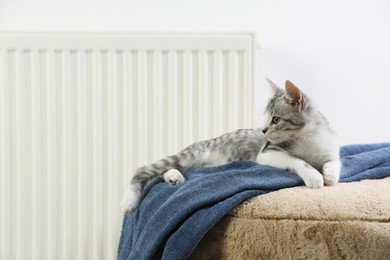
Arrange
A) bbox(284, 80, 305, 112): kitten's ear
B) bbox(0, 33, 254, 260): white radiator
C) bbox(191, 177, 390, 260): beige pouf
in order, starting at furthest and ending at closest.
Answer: bbox(0, 33, 254, 260): white radiator < bbox(284, 80, 305, 112): kitten's ear < bbox(191, 177, 390, 260): beige pouf

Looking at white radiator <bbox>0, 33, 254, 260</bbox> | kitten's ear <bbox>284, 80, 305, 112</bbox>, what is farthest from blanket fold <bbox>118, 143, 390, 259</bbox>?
white radiator <bbox>0, 33, 254, 260</bbox>

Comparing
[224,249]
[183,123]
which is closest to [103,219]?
[183,123]

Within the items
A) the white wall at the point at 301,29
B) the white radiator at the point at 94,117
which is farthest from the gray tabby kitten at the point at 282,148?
the white wall at the point at 301,29

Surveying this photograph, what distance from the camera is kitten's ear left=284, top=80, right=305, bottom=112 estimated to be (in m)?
1.21

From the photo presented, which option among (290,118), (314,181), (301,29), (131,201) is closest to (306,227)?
(314,181)

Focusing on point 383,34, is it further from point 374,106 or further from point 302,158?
point 302,158

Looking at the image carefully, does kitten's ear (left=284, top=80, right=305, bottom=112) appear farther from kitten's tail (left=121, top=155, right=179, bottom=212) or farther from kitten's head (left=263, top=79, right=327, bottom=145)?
kitten's tail (left=121, top=155, right=179, bottom=212)

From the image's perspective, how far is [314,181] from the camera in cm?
107

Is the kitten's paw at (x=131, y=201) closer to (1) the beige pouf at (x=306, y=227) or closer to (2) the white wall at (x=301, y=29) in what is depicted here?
(1) the beige pouf at (x=306, y=227)

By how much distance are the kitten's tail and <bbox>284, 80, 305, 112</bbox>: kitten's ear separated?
364mm

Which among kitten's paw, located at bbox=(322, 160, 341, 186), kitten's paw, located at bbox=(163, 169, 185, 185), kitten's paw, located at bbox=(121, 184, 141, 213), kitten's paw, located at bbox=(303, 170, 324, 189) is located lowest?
kitten's paw, located at bbox=(121, 184, 141, 213)

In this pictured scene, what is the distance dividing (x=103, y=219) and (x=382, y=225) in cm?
111

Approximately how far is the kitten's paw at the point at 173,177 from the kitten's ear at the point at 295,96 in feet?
1.03

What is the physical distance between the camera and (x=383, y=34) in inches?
76.6
